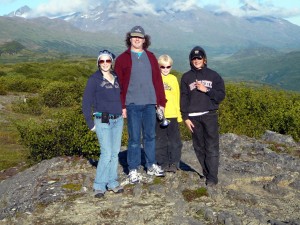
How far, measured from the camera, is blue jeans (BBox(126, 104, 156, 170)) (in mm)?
9062

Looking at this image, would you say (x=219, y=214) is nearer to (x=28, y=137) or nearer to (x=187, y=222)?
(x=187, y=222)

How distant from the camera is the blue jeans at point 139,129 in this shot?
9.06 m

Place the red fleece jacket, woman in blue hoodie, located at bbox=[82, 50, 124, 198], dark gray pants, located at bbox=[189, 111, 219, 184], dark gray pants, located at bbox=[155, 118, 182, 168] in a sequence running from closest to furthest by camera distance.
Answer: woman in blue hoodie, located at bbox=[82, 50, 124, 198]
the red fleece jacket
dark gray pants, located at bbox=[189, 111, 219, 184]
dark gray pants, located at bbox=[155, 118, 182, 168]

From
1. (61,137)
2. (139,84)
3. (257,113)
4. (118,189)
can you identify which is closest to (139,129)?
(139,84)

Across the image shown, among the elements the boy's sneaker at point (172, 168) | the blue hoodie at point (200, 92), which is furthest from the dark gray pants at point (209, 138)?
the boy's sneaker at point (172, 168)

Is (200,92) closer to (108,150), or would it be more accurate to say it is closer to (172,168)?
(172,168)

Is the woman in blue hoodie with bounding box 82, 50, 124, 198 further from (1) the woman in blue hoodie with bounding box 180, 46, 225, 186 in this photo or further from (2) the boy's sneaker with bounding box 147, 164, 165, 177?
(1) the woman in blue hoodie with bounding box 180, 46, 225, 186

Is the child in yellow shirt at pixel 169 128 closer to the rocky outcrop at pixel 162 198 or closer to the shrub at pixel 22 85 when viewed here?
the rocky outcrop at pixel 162 198

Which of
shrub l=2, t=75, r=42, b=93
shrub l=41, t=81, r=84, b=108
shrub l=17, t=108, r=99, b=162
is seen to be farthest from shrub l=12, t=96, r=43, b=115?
shrub l=17, t=108, r=99, b=162

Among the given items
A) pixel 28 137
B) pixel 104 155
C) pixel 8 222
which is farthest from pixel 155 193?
pixel 28 137

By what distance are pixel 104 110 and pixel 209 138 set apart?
8.63ft

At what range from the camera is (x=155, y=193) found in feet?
30.0

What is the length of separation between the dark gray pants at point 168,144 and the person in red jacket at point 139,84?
69cm

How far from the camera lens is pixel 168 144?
10141 millimetres
